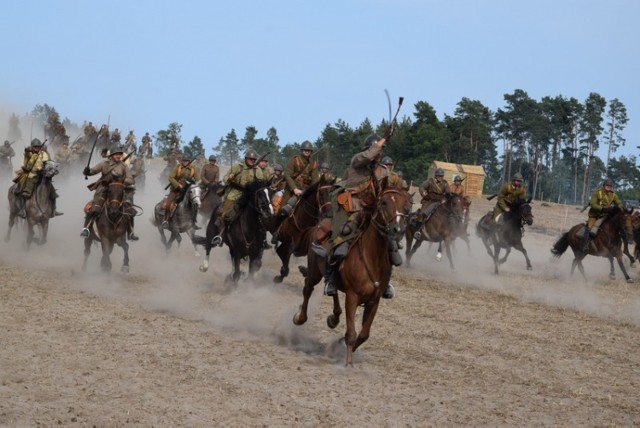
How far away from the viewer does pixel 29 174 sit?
24234mm

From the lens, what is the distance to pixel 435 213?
27344 millimetres

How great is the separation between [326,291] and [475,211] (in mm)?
48554

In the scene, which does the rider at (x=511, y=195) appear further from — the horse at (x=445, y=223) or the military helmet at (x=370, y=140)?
→ the military helmet at (x=370, y=140)

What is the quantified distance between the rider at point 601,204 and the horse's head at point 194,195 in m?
11.5

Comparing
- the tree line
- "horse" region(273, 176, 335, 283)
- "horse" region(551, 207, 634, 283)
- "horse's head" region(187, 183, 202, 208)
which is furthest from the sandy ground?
the tree line

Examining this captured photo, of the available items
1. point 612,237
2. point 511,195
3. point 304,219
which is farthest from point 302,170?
point 612,237

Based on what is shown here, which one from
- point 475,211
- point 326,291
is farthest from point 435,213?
point 475,211

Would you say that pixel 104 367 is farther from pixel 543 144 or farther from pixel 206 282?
pixel 543 144

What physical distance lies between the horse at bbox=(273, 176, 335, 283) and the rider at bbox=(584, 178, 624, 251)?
468 inches

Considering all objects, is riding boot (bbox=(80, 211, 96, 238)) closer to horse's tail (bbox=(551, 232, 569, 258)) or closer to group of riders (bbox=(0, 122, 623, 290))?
group of riders (bbox=(0, 122, 623, 290))

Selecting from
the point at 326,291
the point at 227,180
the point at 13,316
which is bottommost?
the point at 13,316

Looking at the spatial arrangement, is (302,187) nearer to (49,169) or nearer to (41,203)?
(49,169)

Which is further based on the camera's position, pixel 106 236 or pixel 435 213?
pixel 435 213

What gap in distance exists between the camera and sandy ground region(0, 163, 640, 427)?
955 centimetres
